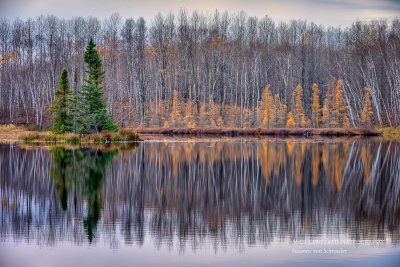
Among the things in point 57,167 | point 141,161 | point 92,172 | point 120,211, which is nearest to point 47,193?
point 120,211

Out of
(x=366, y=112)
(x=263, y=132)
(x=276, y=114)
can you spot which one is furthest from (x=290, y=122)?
(x=366, y=112)

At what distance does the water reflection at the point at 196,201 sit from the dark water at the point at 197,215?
0.04 metres

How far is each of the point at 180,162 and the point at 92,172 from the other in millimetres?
6351

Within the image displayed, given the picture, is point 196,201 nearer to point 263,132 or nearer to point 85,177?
point 85,177

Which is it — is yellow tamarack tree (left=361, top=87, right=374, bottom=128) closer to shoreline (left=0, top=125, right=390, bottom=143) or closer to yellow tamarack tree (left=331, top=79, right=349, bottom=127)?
shoreline (left=0, top=125, right=390, bottom=143)

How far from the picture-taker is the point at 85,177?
2014 cm

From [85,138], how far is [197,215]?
31.3 m

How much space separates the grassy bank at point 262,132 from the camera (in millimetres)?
62312

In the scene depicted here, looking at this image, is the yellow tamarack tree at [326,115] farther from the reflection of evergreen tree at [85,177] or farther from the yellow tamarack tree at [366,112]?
the reflection of evergreen tree at [85,177]

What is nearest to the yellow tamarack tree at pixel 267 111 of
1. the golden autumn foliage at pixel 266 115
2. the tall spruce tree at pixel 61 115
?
the golden autumn foliage at pixel 266 115

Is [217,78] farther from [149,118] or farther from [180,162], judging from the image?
[180,162]

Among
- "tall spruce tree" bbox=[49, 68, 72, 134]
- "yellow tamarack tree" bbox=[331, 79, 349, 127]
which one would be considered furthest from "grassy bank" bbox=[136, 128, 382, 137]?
"tall spruce tree" bbox=[49, 68, 72, 134]

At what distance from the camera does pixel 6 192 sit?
1642 centimetres

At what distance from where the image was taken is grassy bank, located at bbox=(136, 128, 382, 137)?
62.3 meters
